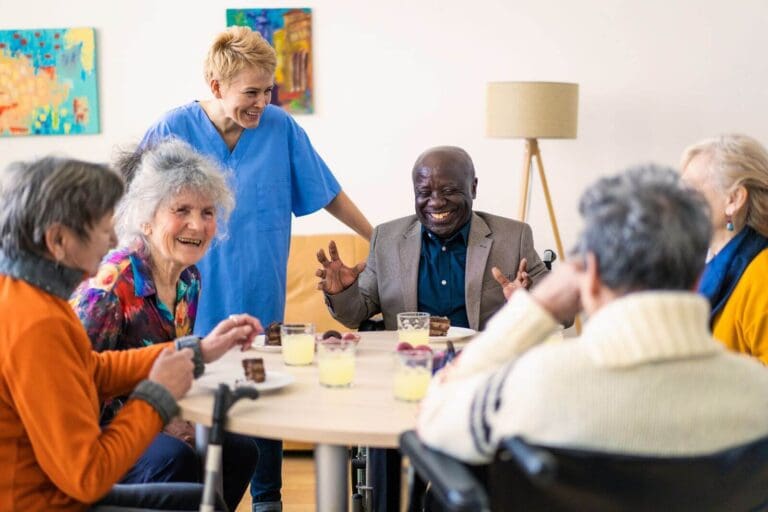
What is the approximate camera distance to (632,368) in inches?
46.7

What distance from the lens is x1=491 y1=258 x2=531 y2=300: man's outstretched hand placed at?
2.62 meters

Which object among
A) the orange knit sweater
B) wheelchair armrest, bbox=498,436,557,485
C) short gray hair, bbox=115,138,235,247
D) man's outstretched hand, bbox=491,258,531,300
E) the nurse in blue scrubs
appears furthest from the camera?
the nurse in blue scrubs

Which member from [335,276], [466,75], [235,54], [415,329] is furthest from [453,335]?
[466,75]

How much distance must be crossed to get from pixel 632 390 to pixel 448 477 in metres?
0.26

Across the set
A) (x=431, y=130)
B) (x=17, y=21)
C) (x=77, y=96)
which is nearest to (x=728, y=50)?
(x=431, y=130)

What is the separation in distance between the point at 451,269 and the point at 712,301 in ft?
→ 3.07

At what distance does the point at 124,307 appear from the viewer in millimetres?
2193

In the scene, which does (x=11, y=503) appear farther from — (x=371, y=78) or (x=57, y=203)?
(x=371, y=78)

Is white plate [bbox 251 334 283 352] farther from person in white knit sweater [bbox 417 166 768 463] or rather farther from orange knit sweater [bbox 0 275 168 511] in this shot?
person in white knit sweater [bbox 417 166 768 463]

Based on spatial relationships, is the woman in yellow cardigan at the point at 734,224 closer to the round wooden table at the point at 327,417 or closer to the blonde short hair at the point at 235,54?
the round wooden table at the point at 327,417

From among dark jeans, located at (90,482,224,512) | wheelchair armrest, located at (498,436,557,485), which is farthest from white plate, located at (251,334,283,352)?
wheelchair armrest, located at (498,436,557,485)

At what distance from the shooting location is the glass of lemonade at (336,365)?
6.41 ft

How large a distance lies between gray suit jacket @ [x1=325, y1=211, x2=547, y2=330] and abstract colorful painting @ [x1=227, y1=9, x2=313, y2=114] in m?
1.95

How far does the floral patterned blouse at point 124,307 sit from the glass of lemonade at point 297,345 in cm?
31
